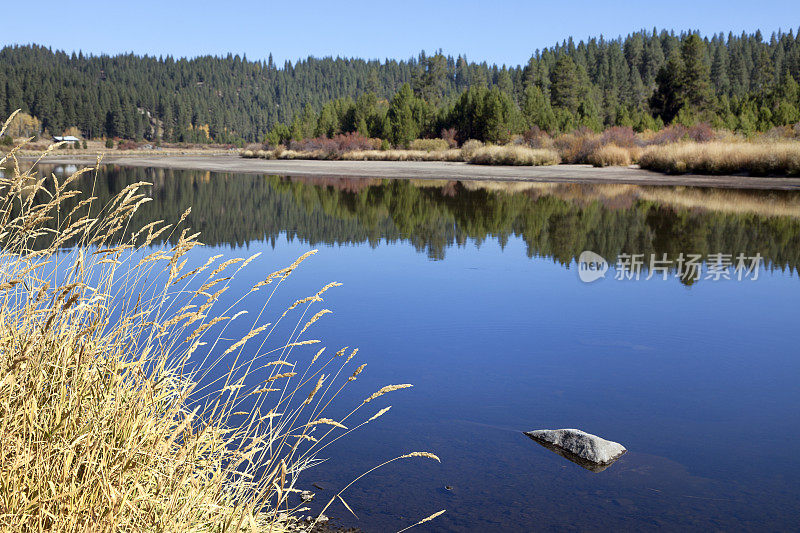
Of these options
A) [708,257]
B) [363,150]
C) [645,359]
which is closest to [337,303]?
[645,359]

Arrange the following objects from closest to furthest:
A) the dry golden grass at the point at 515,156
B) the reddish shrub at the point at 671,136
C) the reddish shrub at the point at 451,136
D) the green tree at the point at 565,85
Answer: the dry golden grass at the point at 515,156
the reddish shrub at the point at 671,136
the reddish shrub at the point at 451,136
the green tree at the point at 565,85

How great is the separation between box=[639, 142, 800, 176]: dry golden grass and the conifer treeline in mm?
23733

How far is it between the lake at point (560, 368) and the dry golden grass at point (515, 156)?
26.1m

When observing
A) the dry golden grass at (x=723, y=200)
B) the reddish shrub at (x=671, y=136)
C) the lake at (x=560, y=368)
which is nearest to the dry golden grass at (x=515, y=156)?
the reddish shrub at (x=671, y=136)

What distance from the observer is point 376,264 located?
11164mm

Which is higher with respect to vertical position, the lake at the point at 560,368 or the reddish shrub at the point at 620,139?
the reddish shrub at the point at 620,139

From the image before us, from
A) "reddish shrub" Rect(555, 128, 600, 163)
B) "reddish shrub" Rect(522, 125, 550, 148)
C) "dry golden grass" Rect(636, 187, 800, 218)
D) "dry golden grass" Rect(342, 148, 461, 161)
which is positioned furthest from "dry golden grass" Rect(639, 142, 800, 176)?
"dry golden grass" Rect(342, 148, 461, 161)

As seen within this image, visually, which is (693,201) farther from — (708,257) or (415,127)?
(415,127)

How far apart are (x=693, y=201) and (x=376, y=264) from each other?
1262cm

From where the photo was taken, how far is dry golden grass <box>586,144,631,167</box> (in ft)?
117

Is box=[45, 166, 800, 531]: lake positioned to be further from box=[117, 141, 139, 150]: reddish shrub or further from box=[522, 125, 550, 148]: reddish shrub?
box=[117, 141, 139, 150]: reddish shrub

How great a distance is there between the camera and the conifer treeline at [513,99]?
61844 millimetres

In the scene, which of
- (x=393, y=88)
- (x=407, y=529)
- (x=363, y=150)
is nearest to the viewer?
(x=407, y=529)

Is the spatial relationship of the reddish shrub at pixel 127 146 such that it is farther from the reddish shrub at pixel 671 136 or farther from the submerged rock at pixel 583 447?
the submerged rock at pixel 583 447
